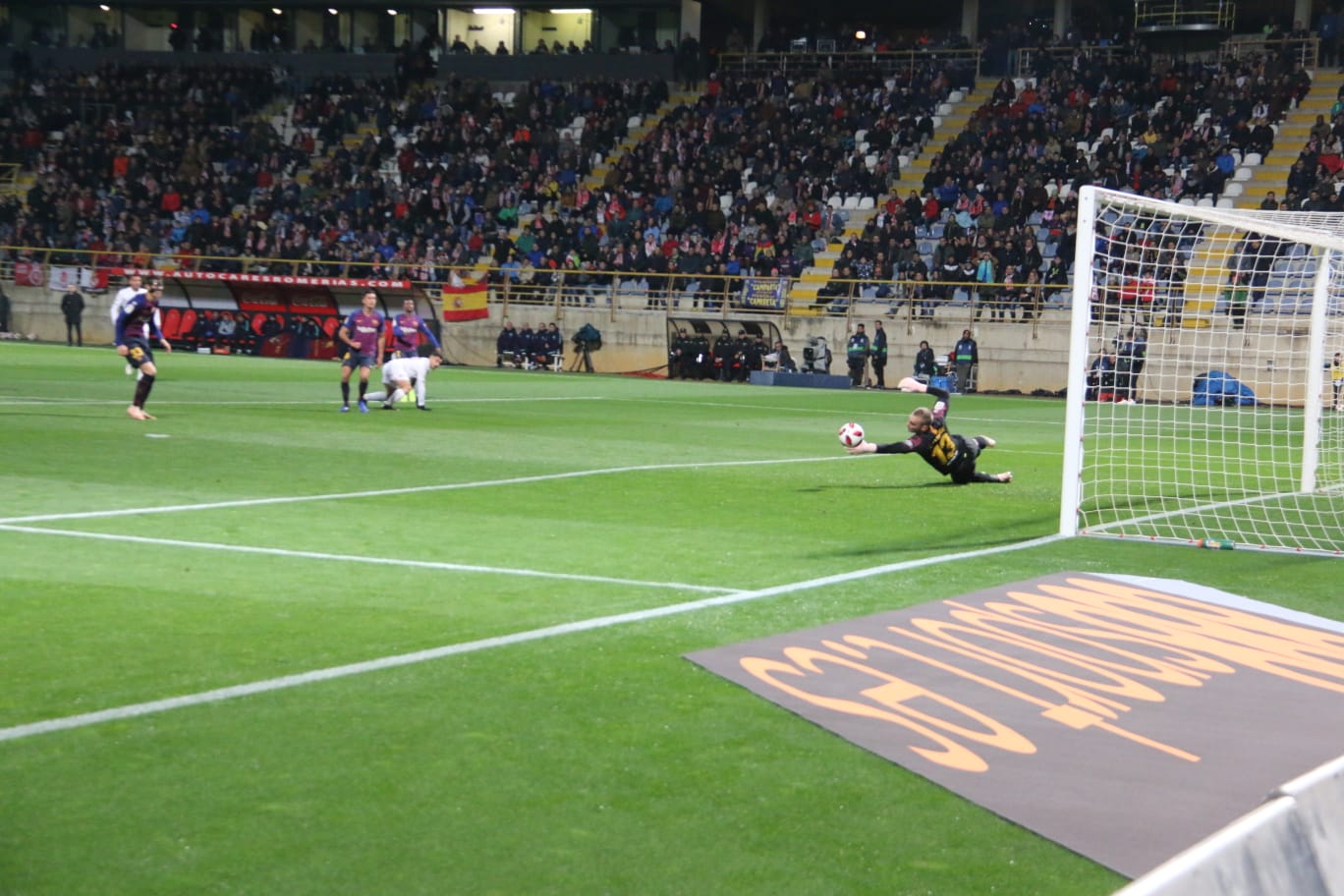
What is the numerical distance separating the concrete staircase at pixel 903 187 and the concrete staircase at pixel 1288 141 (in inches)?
358

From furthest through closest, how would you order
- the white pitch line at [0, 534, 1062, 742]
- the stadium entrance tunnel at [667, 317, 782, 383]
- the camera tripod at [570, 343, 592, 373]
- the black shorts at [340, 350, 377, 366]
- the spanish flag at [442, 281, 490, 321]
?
the spanish flag at [442, 281, 490, 321], the camera tripod at [570, 343, 592, 373], the stadium entrance tunnel at [667, 317, 782, 383], the black shorts at [340, 350, 377, 366], the white pitch line at [0, 534, 1062, 742]

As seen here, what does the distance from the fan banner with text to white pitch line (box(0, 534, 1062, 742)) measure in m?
0.78

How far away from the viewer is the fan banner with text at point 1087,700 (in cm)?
473

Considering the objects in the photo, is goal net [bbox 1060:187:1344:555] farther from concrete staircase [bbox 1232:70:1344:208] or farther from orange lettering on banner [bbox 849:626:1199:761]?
concrete staircase [bbox 1232:70:1344:208]

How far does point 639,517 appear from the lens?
1139cm

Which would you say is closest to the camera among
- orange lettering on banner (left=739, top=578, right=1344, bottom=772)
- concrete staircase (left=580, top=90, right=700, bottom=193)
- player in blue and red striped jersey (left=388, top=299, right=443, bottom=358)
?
orange lettering on banner (left=739, top=578, right=1344, bottom=772)

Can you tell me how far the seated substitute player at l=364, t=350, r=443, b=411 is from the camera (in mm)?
22953

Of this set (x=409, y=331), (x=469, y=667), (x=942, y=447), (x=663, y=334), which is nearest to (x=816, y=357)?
(x=663, y=334)

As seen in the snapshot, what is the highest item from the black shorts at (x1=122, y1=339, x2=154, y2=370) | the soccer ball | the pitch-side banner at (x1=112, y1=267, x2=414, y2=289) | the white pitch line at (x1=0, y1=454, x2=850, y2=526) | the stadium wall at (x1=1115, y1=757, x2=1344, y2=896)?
the pitch-side banner at (x1=112, y1=267, x2=414, y2=289)

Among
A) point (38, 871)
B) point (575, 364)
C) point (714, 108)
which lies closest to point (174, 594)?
point (38, 871)

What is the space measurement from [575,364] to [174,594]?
35759 mm

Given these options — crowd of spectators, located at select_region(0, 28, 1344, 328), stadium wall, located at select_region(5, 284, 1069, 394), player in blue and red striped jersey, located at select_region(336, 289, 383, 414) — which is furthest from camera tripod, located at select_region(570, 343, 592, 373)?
player in blue and red striped jersey, located at select_region(336, 289, 383, 414)

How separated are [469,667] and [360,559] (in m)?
2.96

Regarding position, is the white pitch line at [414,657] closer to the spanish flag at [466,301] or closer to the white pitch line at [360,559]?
the white pitch line at [360,559]
